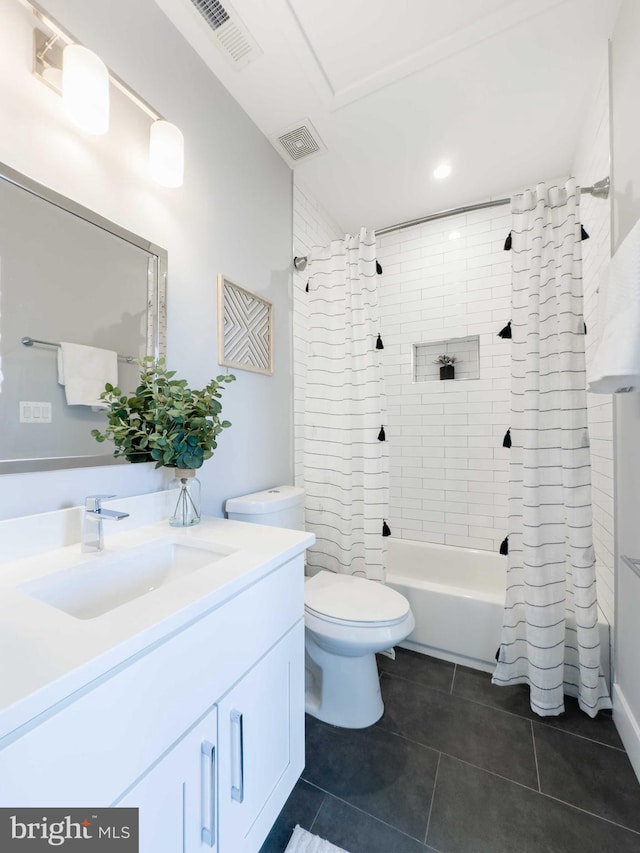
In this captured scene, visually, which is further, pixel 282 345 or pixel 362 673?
pixel 282 345

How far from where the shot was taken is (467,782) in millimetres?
1181

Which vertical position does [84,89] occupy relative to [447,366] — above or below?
above

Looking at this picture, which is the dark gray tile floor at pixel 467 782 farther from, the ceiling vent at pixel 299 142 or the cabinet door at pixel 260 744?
the ceiling vent at pixel 299 142

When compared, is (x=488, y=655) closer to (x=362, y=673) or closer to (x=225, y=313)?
(x=362, y=673)

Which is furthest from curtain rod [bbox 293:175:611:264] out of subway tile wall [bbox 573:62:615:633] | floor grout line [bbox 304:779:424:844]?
floor grout line [bbox 304:779:424:844]

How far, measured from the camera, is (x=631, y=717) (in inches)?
50.4

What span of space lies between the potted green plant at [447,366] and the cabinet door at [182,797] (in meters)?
2.34

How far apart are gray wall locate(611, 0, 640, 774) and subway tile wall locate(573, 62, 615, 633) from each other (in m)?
0.10

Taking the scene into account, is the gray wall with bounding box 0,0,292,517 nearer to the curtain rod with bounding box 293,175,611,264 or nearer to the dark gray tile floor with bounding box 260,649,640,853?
the curtain rod with bounding box 293,175,611,264

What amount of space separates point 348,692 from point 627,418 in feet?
4.98

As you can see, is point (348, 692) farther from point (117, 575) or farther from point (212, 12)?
point (212, 12)

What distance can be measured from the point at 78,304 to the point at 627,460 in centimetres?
195

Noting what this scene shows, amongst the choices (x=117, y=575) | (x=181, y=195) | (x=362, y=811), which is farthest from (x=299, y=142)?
(x=362, y=811)

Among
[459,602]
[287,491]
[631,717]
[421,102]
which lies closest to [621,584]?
[631,717]
